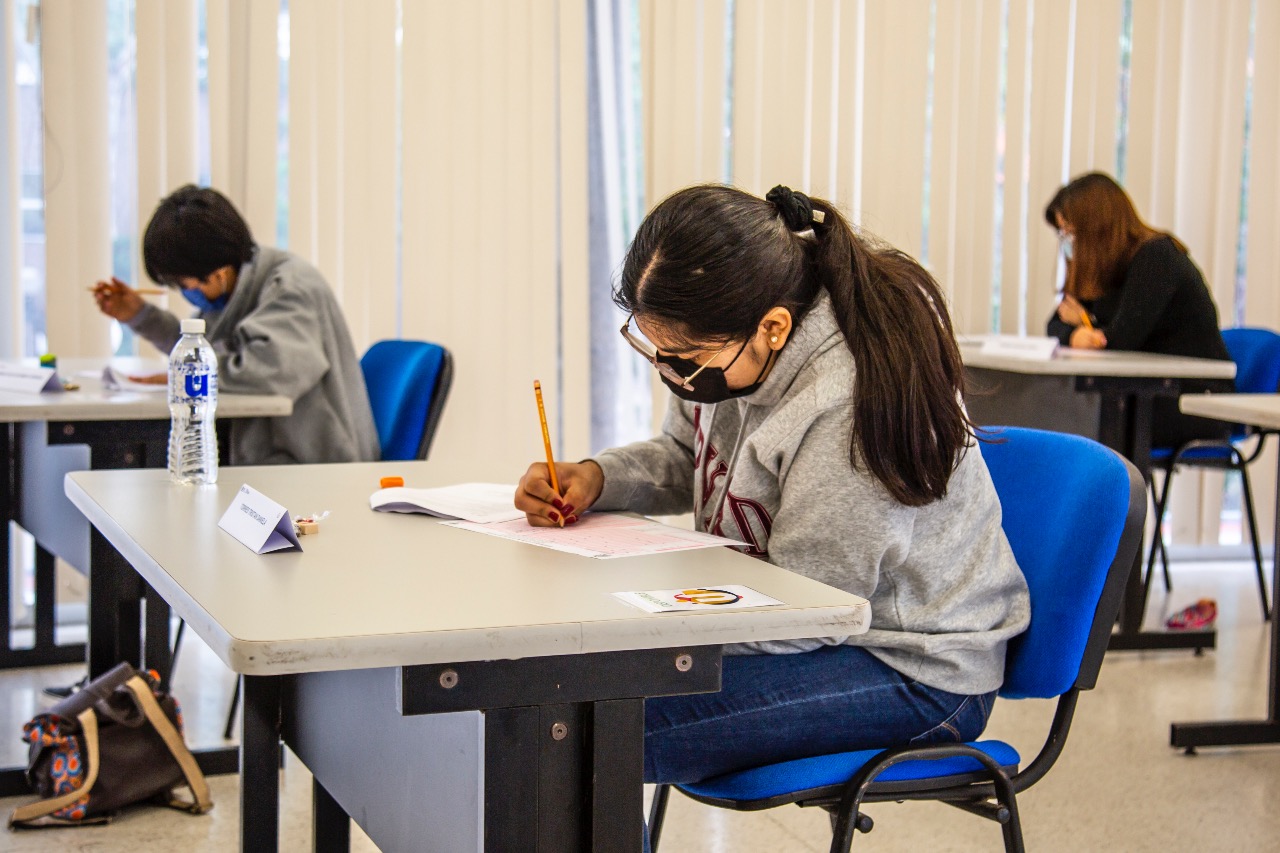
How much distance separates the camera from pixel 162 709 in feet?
7.37

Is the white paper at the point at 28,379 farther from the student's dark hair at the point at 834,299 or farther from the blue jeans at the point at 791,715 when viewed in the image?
the blue jeans at the point at 791,715

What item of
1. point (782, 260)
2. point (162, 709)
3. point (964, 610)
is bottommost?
point (162, 709)

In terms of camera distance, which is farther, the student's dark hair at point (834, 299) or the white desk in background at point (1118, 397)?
the white desk in background at point (1118, 397)

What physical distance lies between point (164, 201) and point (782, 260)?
6.00ft

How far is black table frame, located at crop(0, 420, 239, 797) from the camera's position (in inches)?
86.6

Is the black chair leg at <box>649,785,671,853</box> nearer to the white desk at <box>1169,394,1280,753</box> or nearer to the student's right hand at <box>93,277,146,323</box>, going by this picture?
the white desk at <box>1169,394,1280,753</box>

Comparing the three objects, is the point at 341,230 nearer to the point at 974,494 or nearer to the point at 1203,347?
the point at 1203,347

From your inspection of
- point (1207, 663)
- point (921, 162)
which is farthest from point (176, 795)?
point (921, 162)

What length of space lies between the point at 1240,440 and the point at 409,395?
2.26 m

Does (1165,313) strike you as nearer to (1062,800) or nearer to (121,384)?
(1062,800)

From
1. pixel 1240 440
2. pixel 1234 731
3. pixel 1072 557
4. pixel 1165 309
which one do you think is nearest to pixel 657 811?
pixel 1072 557

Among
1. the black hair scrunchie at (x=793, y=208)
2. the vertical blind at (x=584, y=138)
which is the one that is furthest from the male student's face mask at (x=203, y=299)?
the black hair scrunchie at (x=793, y=208)

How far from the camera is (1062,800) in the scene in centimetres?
239

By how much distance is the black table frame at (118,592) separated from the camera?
2199 mm
